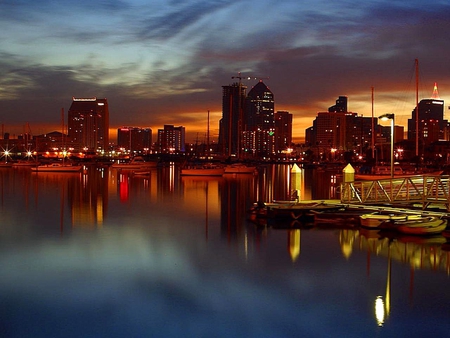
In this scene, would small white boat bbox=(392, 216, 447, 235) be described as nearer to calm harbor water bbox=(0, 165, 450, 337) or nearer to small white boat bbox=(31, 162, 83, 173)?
calm harbor water bbox=(0, 165, 450, 337)

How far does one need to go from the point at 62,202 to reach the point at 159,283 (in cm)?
2704

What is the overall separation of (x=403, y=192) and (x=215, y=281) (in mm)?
15411

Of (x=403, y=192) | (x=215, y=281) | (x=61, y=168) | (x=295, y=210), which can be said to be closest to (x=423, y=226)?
(x=403, y=192)

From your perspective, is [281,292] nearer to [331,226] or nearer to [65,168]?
[331,226]

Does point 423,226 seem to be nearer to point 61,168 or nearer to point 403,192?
point 403,192

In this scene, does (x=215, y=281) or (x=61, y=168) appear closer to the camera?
(x=215, y=281)

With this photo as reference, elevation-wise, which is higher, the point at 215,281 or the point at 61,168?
the point at 61,168

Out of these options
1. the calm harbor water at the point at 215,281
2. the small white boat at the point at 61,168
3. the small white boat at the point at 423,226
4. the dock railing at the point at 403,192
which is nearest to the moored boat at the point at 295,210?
the dock railing at the point at 403,192

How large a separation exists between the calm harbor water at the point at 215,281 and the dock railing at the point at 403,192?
2.73 meters

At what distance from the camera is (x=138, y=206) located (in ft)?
135

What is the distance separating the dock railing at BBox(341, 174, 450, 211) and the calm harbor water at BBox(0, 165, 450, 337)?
2.73 metres

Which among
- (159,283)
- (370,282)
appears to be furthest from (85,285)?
(370,282)

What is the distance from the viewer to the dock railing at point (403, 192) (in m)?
26.8

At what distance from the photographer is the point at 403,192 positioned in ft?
98.7
